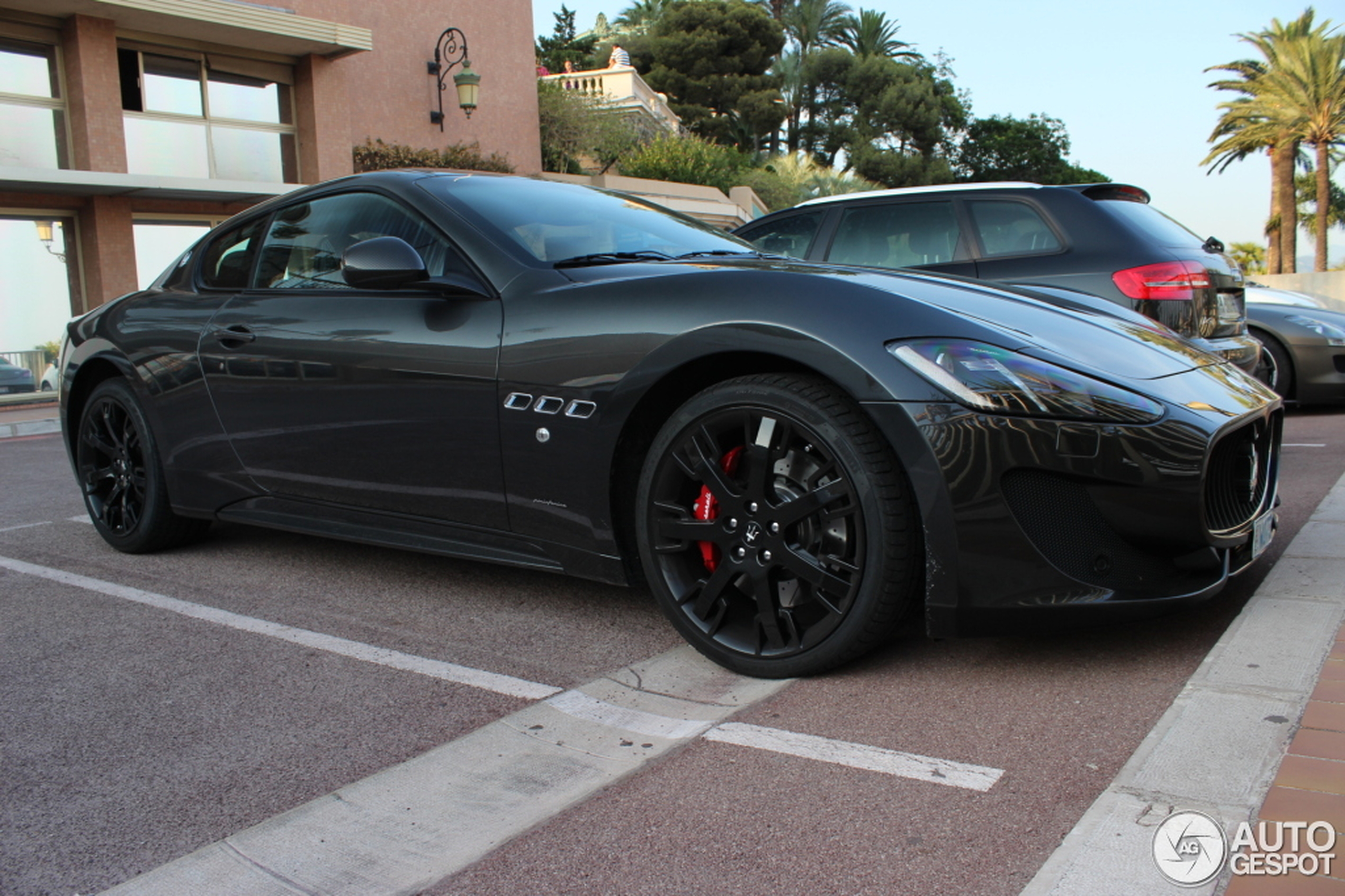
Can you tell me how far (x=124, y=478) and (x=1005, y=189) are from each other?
4.40m

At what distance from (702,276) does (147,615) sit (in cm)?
210

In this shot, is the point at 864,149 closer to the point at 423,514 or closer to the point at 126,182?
the point at 126,182

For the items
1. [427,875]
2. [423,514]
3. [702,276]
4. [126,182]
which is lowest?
[427,875]

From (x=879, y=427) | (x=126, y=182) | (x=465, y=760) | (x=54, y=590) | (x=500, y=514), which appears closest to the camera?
(x=465, y=760)

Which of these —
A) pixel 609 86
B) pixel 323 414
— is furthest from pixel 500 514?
pixel 609 86

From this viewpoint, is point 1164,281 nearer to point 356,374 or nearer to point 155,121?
point 356,374

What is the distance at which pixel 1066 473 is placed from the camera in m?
2.41

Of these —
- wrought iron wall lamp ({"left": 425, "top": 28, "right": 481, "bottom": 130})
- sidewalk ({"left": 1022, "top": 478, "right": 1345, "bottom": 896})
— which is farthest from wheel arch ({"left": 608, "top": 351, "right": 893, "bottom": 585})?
wrought iron wall lamp ({"left": 425, "top": 28, "right": 481, "bottom": 130})

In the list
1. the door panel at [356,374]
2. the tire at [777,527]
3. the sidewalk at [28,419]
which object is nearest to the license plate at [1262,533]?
the tire at [777,527]

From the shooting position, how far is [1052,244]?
5547 millimetres

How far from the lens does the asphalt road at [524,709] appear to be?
6.20 ft

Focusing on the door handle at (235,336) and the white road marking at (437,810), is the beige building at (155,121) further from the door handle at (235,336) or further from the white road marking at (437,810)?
the white road marking at (437,810)

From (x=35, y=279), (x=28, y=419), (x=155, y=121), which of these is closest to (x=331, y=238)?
(x=28, y=419)

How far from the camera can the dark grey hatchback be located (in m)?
5.19
